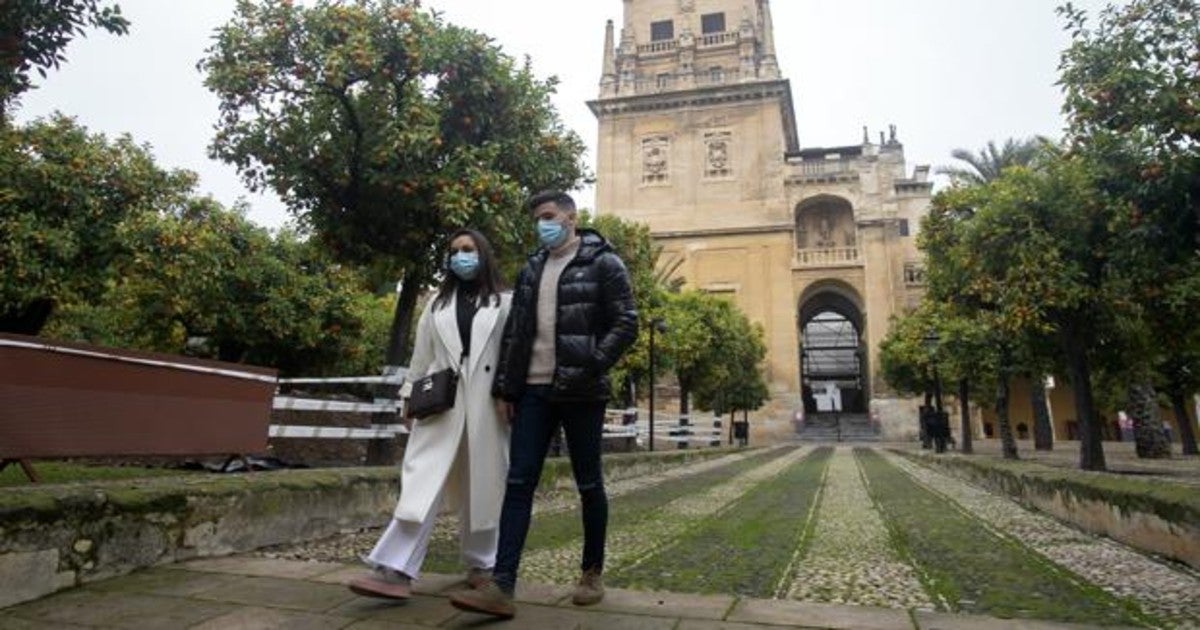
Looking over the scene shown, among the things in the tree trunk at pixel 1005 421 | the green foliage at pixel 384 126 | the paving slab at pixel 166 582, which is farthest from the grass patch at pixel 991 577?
the tree trunk at pixel 1005 421

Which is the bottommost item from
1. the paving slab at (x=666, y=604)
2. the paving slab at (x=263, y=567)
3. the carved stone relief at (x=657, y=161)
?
the paving slab at (x=263, y=567)

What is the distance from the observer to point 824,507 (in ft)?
24.5

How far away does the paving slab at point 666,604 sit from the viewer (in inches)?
116

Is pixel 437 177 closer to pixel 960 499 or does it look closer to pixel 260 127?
pixel 260 127

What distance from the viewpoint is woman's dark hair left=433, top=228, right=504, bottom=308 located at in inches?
144

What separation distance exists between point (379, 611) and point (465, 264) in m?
1.68

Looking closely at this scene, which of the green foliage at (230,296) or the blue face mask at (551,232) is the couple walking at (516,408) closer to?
the blue face mask at (551,232)

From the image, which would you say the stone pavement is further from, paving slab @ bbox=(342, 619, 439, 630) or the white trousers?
the white trousers

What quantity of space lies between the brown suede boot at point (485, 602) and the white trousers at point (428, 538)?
17.0 inches

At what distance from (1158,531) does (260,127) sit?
8.93m

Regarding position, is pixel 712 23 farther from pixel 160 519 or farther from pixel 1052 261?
pixel 160 519

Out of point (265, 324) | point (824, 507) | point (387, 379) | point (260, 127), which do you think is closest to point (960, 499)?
point (824, 507)

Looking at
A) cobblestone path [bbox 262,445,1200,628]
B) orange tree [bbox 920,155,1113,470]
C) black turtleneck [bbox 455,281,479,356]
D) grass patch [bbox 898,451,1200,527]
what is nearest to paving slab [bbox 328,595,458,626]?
cobblestone path [bbox 262,445,1200,628]

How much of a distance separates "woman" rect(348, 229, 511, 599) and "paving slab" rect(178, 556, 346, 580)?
67cm
